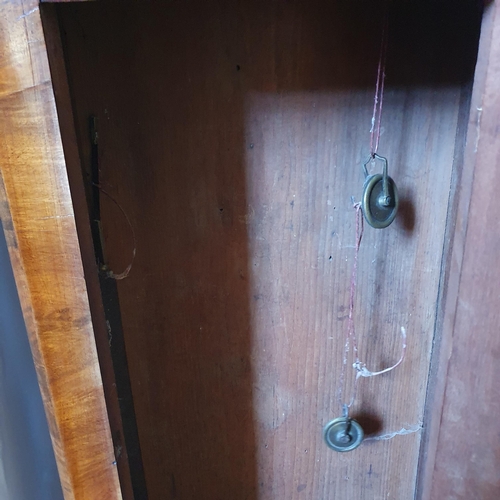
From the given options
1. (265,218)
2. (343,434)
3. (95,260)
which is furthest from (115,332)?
(343,434)

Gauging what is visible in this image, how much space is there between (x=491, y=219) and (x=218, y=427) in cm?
48

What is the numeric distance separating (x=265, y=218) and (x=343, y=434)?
346 millimetres

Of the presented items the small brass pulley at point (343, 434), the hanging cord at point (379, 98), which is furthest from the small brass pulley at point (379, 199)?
the small brass pulley at point (343, 434)

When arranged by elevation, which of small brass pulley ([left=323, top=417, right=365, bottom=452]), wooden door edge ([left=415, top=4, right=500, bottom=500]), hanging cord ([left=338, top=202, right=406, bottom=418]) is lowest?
small brass pulley ([left=323, top=417, right=365, bottom=452])

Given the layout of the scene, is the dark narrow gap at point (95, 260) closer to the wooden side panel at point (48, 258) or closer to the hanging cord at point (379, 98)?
the wooden side panel at point (48, 258)

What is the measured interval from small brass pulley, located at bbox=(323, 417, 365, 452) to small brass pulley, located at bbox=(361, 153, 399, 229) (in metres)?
0.31

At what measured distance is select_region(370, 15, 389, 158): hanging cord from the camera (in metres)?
0.51

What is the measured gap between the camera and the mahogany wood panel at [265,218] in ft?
1.68

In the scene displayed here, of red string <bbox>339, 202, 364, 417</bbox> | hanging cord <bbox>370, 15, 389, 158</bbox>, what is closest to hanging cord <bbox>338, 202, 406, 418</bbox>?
→ red string <bbox>339, 202, 364, 417</bbox>

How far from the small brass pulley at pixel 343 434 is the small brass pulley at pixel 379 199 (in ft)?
1.01

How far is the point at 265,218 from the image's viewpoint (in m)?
0.59

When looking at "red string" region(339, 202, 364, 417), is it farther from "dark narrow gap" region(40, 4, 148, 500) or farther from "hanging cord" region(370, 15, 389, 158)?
"dark narrow gap" region(40, 4, 148, 500)

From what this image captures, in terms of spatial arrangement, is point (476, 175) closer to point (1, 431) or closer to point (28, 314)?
point (28, 314)

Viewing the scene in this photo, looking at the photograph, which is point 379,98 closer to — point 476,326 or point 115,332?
point 476,326
